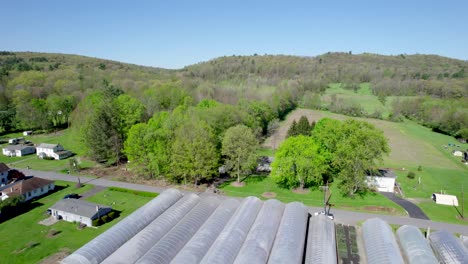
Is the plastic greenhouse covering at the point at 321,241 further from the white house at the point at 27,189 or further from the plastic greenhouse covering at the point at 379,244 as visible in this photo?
the white house at the point at 27,189

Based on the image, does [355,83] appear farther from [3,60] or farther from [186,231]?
[3,60]

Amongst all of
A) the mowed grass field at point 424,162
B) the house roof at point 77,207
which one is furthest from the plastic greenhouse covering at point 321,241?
the house roof at point 77,207

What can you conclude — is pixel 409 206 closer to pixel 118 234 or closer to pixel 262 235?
pixel 262 235

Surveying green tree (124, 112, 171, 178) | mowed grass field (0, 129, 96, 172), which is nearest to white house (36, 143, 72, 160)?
mowed grass field (0, 129, 96, 172)

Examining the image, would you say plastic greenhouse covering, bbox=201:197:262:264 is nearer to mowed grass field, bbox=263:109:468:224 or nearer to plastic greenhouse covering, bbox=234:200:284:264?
plastic greenhouse covering, bbox=234:200:284:264

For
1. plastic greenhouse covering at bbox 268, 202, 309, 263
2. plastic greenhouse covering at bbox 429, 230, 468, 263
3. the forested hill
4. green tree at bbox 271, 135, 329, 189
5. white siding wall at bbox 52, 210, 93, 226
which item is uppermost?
the forested hill
